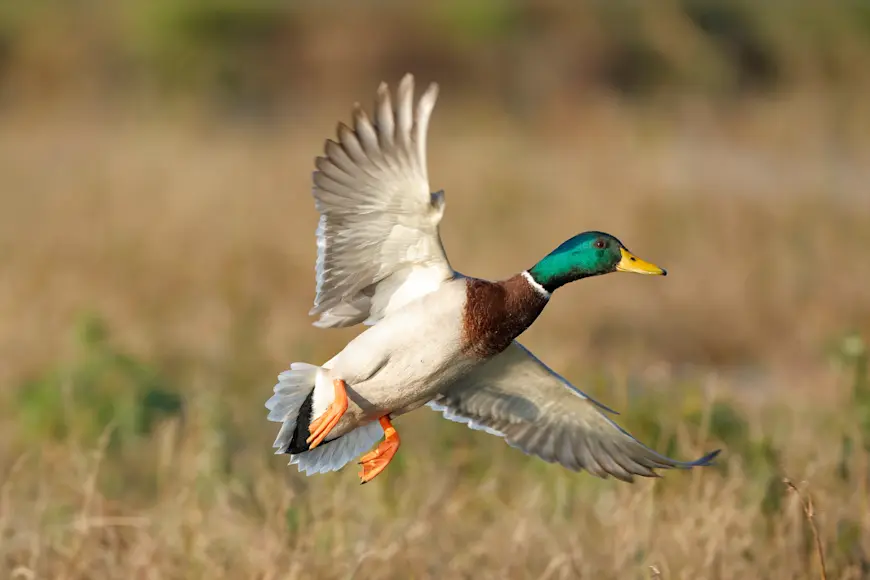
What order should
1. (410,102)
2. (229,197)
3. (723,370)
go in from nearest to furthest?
(410,102) → (723,370) → (229,197)

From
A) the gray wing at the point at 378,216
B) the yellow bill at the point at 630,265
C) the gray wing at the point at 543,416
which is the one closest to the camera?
the gray wing at the point at 378,216

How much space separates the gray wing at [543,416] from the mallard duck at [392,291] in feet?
0.36

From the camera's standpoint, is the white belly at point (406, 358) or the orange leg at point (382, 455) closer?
the white belly at point (406, 358)

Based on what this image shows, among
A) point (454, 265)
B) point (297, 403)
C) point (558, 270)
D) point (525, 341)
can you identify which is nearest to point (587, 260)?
point (558, 270)

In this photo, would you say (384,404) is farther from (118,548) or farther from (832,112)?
(832,112)

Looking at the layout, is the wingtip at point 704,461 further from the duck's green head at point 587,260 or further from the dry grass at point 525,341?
the duck's green head at point 587,260

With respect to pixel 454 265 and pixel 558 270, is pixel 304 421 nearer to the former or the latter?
pixel 558 270

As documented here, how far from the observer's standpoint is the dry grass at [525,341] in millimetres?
4195

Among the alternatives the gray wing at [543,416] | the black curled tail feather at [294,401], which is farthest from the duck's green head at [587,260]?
the black curled tail feather at [294,401]

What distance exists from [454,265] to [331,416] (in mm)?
5289

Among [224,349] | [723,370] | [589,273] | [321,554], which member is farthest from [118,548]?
[723,370]

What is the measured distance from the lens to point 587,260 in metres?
3.76

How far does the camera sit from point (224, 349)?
698 centimetres

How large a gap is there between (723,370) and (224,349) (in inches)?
117
